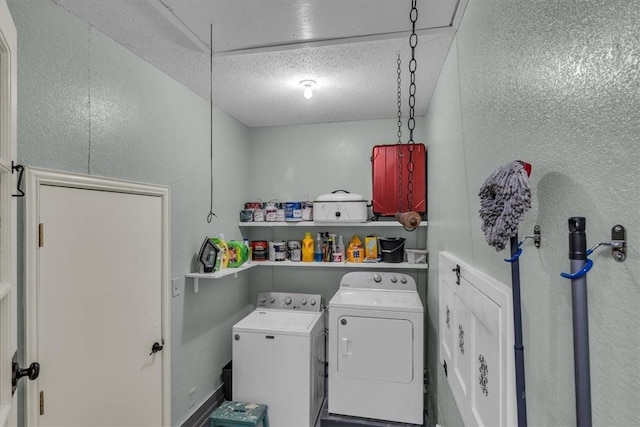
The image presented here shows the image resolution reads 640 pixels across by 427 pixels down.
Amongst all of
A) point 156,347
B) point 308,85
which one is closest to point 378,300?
point 156,347

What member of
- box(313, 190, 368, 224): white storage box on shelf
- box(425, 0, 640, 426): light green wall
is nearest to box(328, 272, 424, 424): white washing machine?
box(313, 190, 368, 224): white storage box on shelf

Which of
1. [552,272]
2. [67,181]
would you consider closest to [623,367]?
[552,272]

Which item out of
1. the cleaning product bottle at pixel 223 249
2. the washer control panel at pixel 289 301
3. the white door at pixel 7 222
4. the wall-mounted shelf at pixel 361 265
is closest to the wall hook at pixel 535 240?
the white door at pixel 7 222

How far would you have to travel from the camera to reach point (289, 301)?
3.00 meters

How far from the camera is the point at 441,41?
1.64 meters

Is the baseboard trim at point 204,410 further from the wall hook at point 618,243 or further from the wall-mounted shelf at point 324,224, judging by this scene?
the wall hook at point 618,243

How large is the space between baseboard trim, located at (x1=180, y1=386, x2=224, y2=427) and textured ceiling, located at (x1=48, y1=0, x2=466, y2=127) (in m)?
2.42

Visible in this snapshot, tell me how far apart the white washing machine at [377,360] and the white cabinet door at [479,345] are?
0.62 m

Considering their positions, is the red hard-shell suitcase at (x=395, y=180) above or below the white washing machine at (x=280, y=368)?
above

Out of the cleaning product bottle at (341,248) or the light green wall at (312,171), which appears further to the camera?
the light green wall at (312,171)

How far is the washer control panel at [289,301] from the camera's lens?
2936mm

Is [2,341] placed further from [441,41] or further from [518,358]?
[441,41]

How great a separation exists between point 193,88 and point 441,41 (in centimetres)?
171

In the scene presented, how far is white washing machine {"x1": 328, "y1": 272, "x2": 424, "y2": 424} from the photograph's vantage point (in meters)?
2.18
